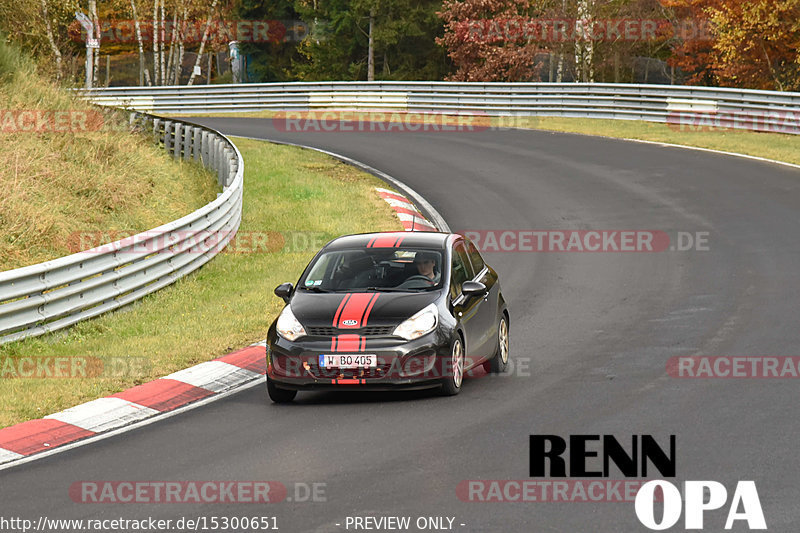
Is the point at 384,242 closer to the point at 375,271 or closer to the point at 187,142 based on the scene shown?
the point at 375,271

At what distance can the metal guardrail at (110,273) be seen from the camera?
43.6 feet

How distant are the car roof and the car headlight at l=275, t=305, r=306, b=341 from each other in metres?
1.34

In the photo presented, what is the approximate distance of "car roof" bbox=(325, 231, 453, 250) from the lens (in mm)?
12172

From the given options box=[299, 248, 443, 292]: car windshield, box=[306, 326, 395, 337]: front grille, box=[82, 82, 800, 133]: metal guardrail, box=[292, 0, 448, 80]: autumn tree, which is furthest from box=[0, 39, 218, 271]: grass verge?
box=[292, 0, 448, 80]: autumn tree

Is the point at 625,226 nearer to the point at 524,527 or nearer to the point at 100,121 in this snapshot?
the point at 100,121

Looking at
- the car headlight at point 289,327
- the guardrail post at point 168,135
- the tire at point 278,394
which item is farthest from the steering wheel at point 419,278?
the guardrail post at point 168,135

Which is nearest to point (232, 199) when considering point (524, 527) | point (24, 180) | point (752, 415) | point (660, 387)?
point (24, 180)

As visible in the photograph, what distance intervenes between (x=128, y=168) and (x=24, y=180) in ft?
11.6

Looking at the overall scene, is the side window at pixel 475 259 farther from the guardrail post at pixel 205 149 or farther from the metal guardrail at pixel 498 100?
the metal guardrail at pixel 498 100

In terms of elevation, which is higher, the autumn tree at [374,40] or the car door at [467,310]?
the autumn tree at [374,40]

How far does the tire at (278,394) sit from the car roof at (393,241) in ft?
6.05

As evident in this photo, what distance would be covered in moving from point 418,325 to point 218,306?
5.25 m

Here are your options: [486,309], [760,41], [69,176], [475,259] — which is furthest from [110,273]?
[760,41]

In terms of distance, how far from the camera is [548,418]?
10.1 metres
